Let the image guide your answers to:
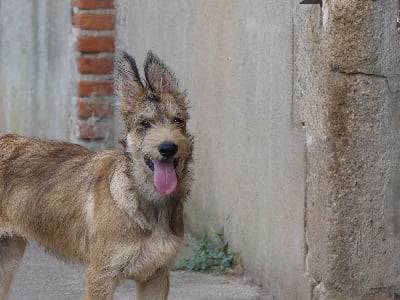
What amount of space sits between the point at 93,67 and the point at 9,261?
3407 mm

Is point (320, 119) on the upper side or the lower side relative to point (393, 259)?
upper

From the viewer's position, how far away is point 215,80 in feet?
26.8

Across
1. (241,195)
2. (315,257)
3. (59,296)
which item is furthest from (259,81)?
(59,296)

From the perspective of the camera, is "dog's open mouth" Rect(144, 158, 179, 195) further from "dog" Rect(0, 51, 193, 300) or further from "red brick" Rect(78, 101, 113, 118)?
"red brick" Rect(78, 101, 113, 118)

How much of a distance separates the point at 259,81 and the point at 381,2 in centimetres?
147

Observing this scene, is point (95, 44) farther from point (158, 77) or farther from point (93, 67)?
point (158, 77)

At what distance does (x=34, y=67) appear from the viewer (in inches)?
417

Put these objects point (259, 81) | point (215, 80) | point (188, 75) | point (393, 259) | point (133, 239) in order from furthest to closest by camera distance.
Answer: point (188, 75) → point (215, 80) → point (259, 81) → point (393, 259) → point (133, 239)

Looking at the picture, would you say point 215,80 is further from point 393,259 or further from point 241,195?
point 393,259

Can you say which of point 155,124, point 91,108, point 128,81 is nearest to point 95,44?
point 91,108

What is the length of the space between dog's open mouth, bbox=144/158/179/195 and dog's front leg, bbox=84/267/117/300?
1.65 feet

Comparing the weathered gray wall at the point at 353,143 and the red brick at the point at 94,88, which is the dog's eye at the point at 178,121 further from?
the red brick at the point at 94,88

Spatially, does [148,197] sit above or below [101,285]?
above

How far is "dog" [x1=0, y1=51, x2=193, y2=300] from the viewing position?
5.84m
